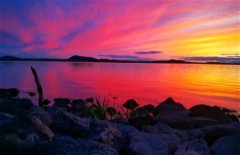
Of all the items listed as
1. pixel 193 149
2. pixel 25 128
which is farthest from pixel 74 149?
pixel 193 149

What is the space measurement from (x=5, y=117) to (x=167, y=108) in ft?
19.4

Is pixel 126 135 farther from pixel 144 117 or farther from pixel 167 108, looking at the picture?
pixel 167 108

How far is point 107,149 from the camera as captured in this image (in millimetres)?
3738

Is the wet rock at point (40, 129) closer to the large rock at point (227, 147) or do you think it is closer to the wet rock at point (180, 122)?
the large rock at point (227, 147)

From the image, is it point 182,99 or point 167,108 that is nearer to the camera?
point 167,108

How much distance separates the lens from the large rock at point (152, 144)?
4250 mm

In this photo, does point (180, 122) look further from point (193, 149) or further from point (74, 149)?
point (74, 149)

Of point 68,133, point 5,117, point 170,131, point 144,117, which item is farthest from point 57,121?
point 144,117

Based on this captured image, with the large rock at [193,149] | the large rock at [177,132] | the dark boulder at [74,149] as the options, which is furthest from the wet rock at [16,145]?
the large rock at [177,132]

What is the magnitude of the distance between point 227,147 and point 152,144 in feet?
3.76

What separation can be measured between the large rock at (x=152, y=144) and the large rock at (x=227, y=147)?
23.3 inches

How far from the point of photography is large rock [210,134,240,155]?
14.8 feet

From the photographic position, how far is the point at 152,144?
448 centimetres

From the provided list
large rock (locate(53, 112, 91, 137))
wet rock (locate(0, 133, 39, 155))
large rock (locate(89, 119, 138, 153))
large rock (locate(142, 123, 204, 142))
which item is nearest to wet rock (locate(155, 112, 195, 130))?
large rock (locate(142, 123, 204, 142))
